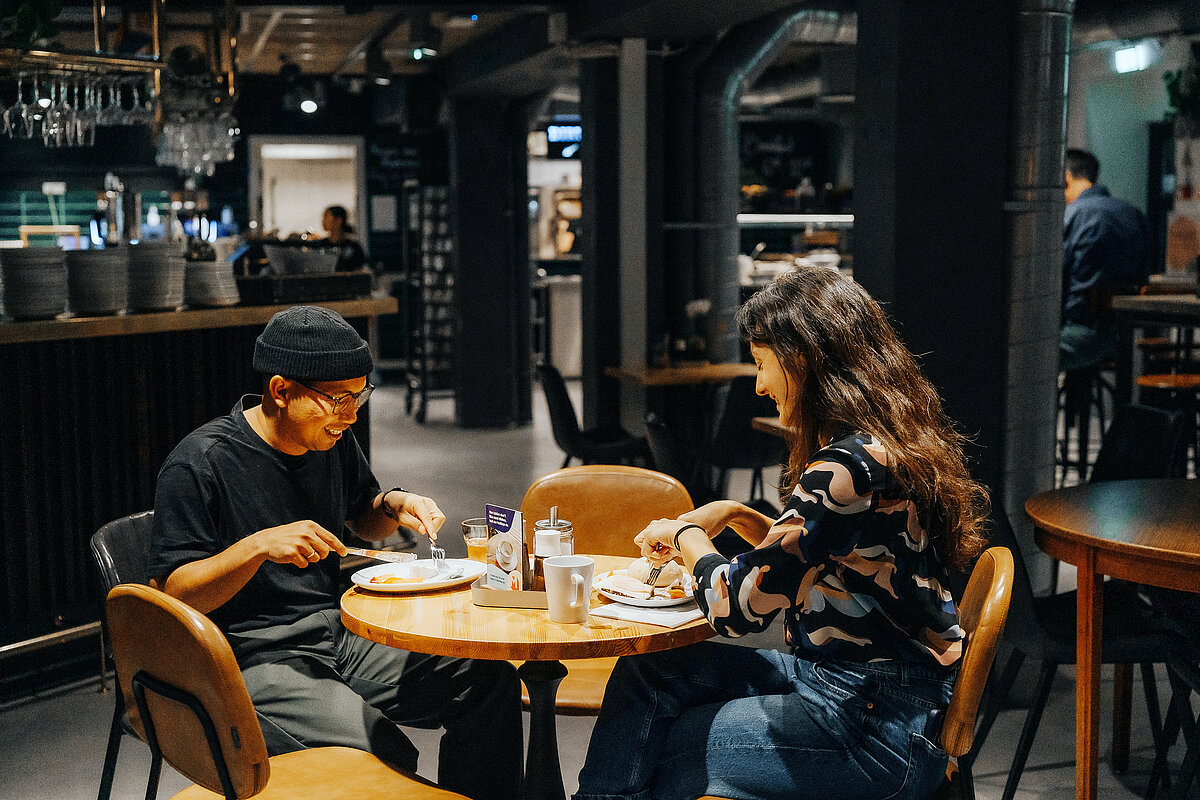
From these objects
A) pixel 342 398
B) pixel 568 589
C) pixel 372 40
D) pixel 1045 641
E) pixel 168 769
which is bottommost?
pixel 168 769

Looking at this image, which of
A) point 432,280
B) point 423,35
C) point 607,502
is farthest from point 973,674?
point 432,280

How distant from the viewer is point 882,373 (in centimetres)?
206

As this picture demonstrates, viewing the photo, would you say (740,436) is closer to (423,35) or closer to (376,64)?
(423,35)

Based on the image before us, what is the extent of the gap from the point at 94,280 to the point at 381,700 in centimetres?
271

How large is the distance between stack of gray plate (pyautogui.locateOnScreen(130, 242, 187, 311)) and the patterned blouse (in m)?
3.42

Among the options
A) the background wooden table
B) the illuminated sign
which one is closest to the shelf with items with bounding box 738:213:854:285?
the background wooden table

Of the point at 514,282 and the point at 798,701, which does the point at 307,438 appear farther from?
the point at 514,282

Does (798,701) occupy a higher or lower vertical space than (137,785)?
higher

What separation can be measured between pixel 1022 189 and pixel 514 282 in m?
6.62

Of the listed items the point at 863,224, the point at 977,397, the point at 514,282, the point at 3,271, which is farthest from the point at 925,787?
the point at 514,282

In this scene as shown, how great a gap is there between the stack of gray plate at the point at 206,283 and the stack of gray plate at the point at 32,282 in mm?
613

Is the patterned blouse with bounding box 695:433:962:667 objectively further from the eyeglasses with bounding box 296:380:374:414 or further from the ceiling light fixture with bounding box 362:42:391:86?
the ceiling light fixture with bounding box 362:42:391:86

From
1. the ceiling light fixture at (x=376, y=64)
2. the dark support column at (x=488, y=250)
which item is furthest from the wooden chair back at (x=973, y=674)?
the ceiling light fixture at (x=376, y=64)

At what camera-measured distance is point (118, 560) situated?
2609 millimetres
